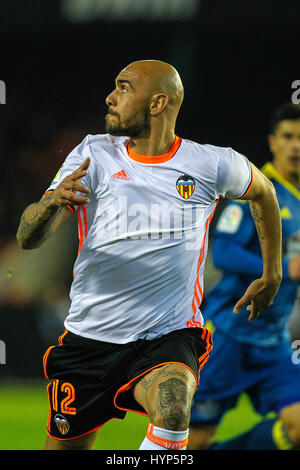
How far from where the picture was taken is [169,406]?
2.53 m

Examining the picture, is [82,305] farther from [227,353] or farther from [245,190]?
[227,353]

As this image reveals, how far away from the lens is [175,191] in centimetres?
296

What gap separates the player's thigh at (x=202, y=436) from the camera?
4.13 metres

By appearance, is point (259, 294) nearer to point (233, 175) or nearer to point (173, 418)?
point (233, 175)

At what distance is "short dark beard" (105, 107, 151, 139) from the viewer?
2.98m

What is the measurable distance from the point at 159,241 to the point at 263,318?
1.36 metres

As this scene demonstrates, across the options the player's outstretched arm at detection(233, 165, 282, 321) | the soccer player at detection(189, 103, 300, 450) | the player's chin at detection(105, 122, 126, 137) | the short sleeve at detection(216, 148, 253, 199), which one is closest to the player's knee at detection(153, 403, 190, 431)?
the player's outstretched arm at detection(233, 165, 282, 321)

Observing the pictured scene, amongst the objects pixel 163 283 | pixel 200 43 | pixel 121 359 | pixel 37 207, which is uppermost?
pixel 200 43

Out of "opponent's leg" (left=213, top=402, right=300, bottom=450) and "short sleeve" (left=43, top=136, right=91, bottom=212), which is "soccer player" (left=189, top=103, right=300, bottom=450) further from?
"short sleeve" (left=43, top=136, right=91, bottom=212)

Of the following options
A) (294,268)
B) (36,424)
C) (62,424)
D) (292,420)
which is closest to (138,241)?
(62,424)

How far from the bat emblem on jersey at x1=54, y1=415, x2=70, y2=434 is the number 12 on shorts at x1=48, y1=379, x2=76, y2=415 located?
0.11 feet

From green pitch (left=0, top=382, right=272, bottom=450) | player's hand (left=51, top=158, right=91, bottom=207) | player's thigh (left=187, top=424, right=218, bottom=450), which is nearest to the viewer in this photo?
Result: player's hand (left=51, top=158, right=91, bottom=207)

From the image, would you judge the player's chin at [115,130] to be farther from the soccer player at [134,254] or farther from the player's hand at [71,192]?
the player's hand at [71,192]
